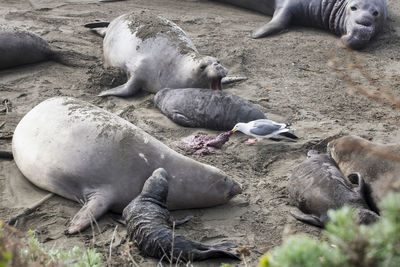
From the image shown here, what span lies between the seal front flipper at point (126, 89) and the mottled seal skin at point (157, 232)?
2592 millimetres

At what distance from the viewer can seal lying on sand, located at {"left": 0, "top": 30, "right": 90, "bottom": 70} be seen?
7.20 metres

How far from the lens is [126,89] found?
263 inches

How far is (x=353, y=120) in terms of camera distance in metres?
6.10

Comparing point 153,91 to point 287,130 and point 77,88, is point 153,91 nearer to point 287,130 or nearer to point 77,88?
point 77,88

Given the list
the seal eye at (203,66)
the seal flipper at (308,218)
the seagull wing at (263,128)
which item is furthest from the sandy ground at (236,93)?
the seal eye at (203,66)

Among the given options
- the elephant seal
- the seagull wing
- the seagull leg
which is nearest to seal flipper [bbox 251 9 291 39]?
the seagull leg

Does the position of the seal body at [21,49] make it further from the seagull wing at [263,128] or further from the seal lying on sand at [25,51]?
the seagull wing at [263,128]

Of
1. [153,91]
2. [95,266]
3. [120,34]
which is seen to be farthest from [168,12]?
Result: [95,266]

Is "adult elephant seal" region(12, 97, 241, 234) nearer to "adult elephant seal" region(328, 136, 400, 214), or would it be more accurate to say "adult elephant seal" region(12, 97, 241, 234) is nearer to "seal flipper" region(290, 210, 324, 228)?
"seal flipper" region(290, 210, 324, 228)

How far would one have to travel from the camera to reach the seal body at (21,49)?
23.6 ft

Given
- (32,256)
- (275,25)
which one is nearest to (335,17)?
(275,25)

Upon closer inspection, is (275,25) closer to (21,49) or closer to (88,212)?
(21,49)

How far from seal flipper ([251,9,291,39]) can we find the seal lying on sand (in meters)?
2.62

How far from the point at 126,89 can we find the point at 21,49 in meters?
1.58
